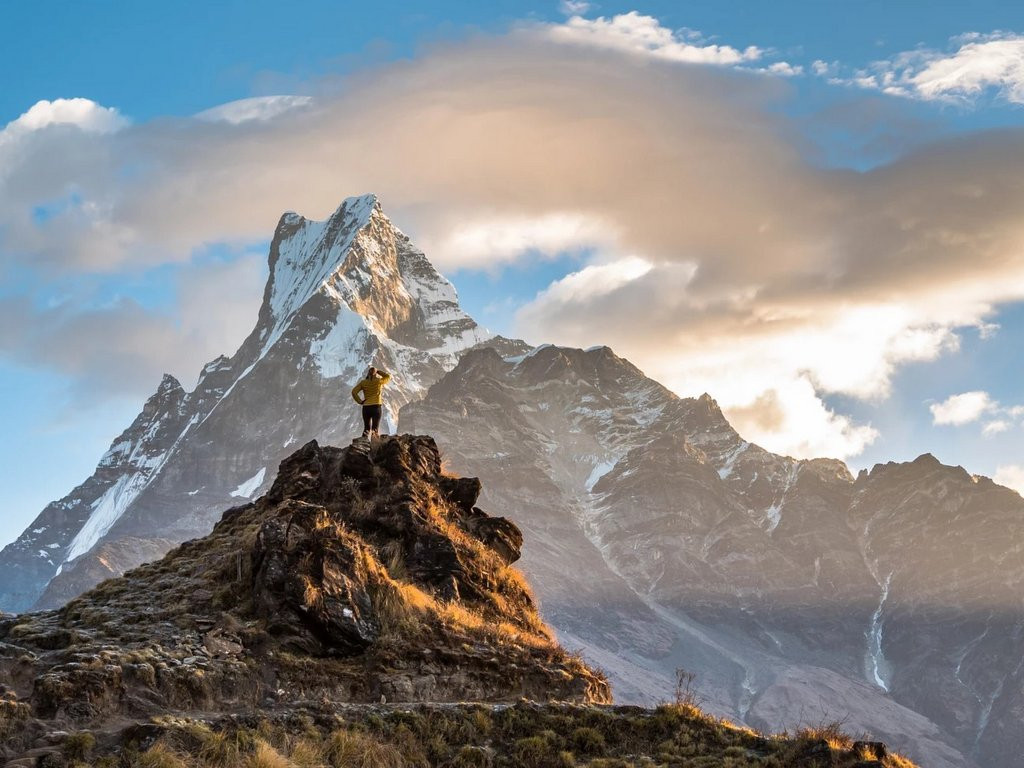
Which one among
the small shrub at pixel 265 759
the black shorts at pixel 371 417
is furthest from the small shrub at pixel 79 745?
the black shorts at pixel 371 417

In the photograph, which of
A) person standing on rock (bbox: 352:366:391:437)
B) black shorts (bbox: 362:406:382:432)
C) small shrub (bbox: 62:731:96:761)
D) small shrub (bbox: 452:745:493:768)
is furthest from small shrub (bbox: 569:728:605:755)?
black shorts (bbox: 362:406:382:432)

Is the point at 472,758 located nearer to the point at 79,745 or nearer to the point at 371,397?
the point at 79,745

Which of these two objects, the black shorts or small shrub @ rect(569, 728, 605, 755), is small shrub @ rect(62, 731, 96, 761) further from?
the black shorts

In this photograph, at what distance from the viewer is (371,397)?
32.2 meters

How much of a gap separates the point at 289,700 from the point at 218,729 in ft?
7.98

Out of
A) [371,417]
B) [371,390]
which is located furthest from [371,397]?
[371,417]

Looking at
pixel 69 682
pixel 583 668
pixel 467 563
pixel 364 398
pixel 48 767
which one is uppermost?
pixel 364 398

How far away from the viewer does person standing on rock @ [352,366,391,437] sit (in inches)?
1251

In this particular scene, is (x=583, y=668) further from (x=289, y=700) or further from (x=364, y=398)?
(x=364, y=398)

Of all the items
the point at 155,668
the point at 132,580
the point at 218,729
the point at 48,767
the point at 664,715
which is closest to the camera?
the point at 48,767

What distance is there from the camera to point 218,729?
17.9m

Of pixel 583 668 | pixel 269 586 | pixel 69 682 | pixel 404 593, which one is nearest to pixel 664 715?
pixel 583 668

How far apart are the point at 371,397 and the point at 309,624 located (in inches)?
438

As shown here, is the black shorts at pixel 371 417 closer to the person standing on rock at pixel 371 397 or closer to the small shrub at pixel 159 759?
the person standing on rock at pixel 371 397
